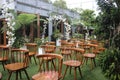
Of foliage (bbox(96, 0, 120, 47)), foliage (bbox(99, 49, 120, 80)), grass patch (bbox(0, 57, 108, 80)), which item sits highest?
foliage (bbox(96, 0, 120, 47))

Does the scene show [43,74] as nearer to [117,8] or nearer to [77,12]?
[117,8]

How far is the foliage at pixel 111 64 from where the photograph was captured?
13.9ft

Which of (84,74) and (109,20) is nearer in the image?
(84,74)

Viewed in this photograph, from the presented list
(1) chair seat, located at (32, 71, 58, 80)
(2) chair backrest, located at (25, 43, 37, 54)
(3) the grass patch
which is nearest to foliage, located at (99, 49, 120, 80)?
(3) the grass patch

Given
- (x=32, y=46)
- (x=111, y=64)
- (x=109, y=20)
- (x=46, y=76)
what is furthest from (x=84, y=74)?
(x=32, y=46)

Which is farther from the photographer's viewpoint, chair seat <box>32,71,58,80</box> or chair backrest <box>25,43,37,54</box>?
chair backrest <box>25,43,37,54</box>

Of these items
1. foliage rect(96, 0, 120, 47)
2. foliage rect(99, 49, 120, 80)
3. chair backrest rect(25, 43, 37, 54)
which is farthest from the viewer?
chair backrest rect(25, 43, 37, 54)

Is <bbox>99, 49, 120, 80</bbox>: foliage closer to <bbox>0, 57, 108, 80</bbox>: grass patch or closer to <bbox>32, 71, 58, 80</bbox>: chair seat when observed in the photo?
<bbox>0, 57, 108, 80</bbox>: grass patch

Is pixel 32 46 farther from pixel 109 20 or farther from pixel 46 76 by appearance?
pixel 46 76

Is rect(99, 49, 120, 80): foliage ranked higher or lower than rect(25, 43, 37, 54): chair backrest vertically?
lower

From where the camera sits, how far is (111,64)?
14.3 feet

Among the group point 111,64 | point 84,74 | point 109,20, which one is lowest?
point 84,74

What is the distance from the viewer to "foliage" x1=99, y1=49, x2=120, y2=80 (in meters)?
4.22

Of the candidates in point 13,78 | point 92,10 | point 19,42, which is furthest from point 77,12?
point 13,78
